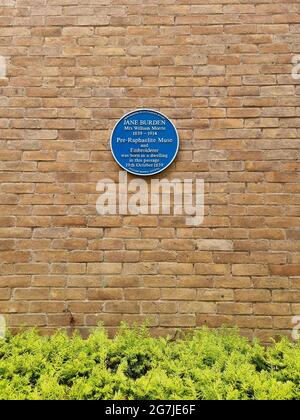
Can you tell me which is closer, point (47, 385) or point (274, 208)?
point (47, 385)

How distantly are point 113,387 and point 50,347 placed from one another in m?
0.74

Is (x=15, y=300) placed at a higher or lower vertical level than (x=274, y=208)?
lower

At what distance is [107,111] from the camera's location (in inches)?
144

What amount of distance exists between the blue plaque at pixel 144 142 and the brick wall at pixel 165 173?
84 mm

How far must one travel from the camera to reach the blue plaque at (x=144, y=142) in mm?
3523

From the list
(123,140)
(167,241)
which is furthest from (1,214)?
(167,241)

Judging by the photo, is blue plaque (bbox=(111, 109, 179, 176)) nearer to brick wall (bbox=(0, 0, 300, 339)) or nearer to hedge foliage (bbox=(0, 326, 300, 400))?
brick wall (bbox=(0, 0, 300, 339))

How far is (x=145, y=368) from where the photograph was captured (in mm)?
2762

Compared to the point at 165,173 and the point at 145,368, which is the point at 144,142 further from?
the point at 145,368

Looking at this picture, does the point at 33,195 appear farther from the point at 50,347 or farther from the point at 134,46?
the point at 134,46

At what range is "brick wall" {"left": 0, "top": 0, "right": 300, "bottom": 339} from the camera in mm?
3434

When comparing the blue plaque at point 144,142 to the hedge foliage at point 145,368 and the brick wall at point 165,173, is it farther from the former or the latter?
the hedge foliage at point 145,368

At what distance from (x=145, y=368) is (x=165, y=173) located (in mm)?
1614

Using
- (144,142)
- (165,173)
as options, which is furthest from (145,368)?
(144,142)
